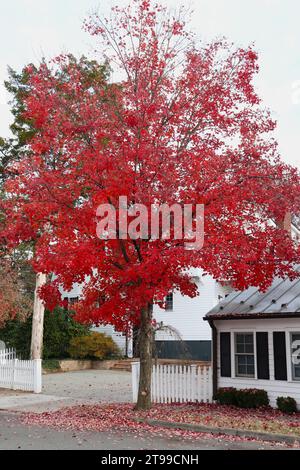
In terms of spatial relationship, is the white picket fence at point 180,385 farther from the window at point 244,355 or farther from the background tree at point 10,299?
the background tree at point 10,299

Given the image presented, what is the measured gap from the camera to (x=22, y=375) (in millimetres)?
21203

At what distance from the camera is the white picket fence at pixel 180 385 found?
16875 mm

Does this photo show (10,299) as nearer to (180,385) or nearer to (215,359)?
(180,385)

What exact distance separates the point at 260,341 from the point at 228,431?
4595mm

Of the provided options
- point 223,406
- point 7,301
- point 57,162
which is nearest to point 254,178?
point 57,162

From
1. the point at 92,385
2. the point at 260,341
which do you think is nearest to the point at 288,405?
the point at 260,341

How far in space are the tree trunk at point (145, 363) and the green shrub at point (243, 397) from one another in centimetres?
262

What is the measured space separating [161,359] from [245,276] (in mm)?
19361

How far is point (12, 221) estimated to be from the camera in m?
15.6

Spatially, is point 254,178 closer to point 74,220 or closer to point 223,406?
point 74,220

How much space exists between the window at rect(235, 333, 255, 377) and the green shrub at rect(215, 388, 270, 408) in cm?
61

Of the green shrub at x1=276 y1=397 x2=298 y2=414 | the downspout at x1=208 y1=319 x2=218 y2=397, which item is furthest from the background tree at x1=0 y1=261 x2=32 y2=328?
the green shrub at x1=276 y1=397 x2=298 y2=414

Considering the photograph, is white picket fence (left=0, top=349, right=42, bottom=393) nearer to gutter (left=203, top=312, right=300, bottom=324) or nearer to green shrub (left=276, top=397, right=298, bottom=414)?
gutter (left=203, top=312, right=300, bottom=324)

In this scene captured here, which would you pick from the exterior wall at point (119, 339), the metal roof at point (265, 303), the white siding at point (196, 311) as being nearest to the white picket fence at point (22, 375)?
the metal roof at point (265, 303)
